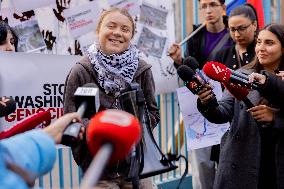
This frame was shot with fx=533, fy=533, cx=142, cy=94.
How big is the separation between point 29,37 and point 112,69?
110 cm

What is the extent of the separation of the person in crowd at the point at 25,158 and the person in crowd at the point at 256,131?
1.62 metres

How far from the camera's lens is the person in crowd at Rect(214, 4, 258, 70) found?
416 centimetres

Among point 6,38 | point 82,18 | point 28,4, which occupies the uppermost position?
point 28,4

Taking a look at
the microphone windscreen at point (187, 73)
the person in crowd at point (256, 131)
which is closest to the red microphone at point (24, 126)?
the microphone windscreen at point (187, 73)

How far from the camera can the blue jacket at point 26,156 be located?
1413mm

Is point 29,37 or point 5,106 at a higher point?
point 29,37

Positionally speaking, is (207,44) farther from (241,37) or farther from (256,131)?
(256,131)

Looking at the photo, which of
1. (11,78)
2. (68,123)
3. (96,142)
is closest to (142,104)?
(68,123)

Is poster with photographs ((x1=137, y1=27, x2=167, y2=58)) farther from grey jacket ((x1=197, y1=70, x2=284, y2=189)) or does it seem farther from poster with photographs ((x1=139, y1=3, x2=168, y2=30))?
grey jacket ((x1=197, y1=70, x2=284, y2=189))

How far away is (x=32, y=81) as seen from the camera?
384 centimetres

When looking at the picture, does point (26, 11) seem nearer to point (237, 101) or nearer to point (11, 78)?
point (11, 78)

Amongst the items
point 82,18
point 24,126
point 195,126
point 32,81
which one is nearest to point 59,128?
point 24,126

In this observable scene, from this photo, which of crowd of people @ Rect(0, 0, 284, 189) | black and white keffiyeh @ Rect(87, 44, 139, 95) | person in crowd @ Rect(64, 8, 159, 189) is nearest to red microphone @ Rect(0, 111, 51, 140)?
crowd of people @ Rect(0, 0, 284, 189)

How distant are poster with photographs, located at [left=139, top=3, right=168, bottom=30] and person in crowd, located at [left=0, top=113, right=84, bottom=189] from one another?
9.86 feet
